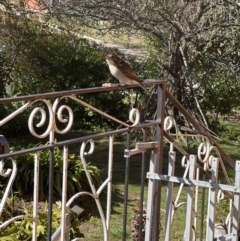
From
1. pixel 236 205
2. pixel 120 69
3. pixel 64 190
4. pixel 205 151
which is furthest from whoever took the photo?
pixel 205 151

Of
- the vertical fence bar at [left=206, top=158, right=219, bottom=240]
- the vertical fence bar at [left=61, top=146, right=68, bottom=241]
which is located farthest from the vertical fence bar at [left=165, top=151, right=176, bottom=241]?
the vertical fence bar at [left=61, top=146, right=68, bottom=241]

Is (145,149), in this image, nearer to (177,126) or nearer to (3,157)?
(3,157)

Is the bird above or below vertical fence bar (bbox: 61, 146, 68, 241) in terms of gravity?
above

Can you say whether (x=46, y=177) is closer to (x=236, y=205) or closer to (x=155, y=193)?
(x=155, y=193)

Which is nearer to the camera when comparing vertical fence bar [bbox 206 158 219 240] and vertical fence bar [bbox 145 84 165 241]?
vertical fence bar [bbox 206 158 219 240]

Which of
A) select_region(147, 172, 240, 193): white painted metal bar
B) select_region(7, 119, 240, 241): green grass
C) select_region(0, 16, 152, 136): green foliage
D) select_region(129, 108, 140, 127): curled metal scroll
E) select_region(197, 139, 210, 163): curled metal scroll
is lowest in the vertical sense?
select_region(7, 119, 240, 241): green grass

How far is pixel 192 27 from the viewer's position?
916 centimetres

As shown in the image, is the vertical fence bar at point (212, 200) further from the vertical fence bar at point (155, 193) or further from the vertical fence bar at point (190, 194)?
the vertical fence bar at point (155, 193)

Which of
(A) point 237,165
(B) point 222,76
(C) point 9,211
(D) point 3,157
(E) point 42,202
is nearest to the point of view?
(D) point 3,157

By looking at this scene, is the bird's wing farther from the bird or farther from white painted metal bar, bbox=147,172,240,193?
white painted metal bar, bbox=147,172,240,193

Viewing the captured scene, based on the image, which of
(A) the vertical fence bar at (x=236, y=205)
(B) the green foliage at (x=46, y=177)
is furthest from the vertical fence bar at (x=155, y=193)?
(B) the green foliage at (x=46, y=177)

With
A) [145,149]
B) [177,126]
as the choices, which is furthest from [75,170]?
[145,149]

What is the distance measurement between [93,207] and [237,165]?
13.6 feet

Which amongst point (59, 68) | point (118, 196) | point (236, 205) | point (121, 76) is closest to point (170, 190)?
point (236, 205)
